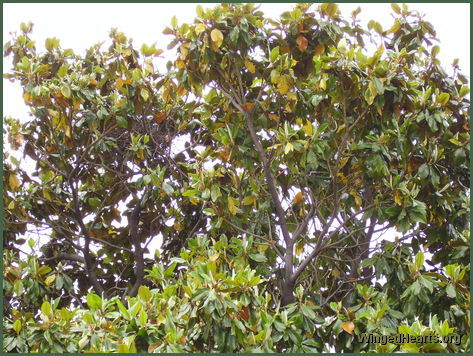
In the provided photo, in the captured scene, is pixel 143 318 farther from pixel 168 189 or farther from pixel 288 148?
pixel 168 189

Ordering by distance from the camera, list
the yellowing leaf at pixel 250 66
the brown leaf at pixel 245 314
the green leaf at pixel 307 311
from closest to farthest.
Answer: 1. the brown leaf at pixel 245 314
2. the green leaf at pixel 307 311
3. the yellowing leaf at pixel 250 66

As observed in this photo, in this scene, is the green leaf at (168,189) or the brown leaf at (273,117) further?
the green leaf at (168,189)

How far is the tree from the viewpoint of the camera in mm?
6188

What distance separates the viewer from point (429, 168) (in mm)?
6523

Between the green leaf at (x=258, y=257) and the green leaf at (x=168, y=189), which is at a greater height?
the green leaf at (x=168, y=189)

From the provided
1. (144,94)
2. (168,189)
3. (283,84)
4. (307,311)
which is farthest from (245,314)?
(144,94)

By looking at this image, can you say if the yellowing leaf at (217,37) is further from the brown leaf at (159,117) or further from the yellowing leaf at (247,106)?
the brown leaf at (159,117)

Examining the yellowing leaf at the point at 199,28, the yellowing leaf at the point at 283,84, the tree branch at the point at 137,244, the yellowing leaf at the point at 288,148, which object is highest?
the yellowing leaf at the point at 199,28

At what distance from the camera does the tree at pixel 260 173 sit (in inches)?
244

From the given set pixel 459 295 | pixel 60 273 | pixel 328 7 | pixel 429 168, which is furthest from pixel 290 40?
pixel 60 273

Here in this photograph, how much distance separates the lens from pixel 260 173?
7.49 m

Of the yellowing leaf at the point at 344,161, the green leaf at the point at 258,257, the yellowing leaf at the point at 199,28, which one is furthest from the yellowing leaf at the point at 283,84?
the green leaf at the point at 258,257

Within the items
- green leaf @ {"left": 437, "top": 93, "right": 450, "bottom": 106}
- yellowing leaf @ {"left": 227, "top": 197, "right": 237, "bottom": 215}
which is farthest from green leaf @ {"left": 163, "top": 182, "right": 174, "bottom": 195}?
green leaf @ {"left": 437, "top": 93, "right": 450, "bottom": 106}

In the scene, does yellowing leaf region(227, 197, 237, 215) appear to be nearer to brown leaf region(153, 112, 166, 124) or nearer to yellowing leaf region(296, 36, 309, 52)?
yellowing leaf region(296, 36, 309, 52)
